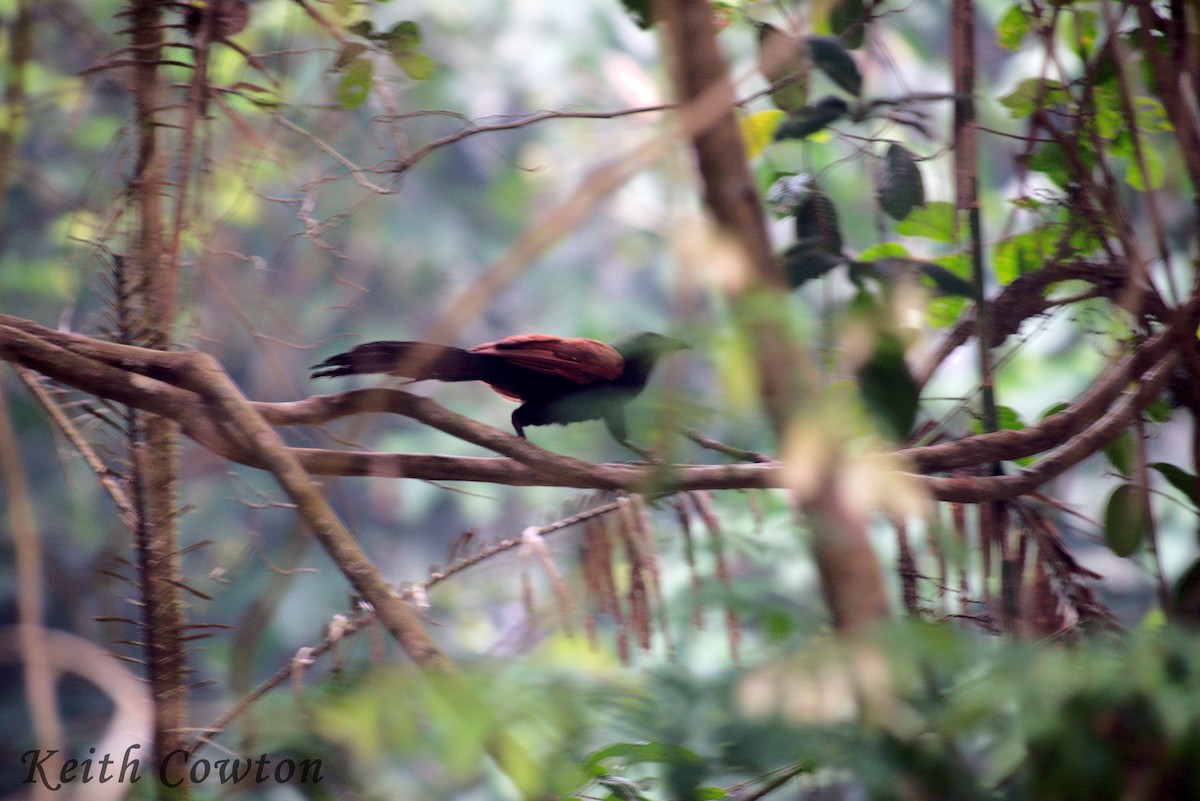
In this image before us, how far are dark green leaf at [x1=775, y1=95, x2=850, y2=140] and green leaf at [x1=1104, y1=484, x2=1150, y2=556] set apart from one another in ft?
3.19

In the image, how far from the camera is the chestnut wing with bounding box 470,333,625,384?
2660 mm

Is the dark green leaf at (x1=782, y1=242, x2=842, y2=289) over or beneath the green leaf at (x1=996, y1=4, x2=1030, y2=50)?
beneath

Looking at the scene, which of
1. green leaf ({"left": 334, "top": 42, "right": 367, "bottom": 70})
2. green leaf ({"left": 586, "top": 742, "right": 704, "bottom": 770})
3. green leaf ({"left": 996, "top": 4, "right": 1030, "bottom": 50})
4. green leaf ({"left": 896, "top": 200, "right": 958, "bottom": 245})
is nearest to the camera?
green leaf ({"left": 586, "top": 742, "right": 704, "bottom": 770})

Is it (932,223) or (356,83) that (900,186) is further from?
(356,83)

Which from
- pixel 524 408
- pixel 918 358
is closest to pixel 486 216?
pixel 524 408

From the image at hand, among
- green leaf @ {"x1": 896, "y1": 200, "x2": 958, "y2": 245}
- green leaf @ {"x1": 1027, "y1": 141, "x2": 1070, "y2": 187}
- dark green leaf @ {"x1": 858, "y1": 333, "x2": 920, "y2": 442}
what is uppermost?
green leaf @ {"x1": 1027, "y1": 141, "x2": 1070, "y2": 187}

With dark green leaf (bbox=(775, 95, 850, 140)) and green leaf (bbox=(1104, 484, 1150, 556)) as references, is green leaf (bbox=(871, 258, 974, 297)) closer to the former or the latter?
dark green leaf (bbox=(775, 95, 850, 140))

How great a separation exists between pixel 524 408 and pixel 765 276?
1.76 m

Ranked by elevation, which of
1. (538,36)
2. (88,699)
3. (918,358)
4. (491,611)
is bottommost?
(88,699)

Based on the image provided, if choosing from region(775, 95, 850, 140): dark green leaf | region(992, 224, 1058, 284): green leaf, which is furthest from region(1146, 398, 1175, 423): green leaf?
region(775, 95, 850, 140): dark green leaf

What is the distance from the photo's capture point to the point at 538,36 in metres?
7.33

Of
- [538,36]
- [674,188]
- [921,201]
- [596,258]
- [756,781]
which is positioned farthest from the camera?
[596,258]

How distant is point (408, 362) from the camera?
169 centimetres

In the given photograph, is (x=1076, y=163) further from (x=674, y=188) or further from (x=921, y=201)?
(x=674, y=188)
